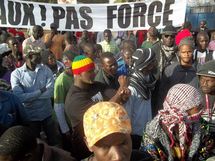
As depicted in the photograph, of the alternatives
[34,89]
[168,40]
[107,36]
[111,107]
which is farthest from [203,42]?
[111,107]

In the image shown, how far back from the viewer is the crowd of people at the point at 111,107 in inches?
77.2

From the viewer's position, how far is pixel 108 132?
1.86m

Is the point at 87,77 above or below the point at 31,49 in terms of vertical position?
below

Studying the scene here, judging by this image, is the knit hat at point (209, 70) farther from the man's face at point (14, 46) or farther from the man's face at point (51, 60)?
the man's face at point (14, 46)

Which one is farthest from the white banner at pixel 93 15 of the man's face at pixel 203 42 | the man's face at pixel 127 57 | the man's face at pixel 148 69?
the man's face at pixel 148 69

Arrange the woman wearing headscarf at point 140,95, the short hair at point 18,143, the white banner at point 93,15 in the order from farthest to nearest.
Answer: the white banner at point 93,15 < the woman wearing headscarf at point 140,95 < the short hair at point 18,143

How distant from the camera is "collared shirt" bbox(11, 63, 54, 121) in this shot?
451 centimetres

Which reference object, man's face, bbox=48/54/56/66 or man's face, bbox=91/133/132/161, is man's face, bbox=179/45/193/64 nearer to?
man's face, bbox=48/54/56/66

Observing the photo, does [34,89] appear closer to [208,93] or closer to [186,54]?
[186,54]

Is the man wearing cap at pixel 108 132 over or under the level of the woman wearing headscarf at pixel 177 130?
over

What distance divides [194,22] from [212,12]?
2.90 feet

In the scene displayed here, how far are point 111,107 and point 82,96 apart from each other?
193 centimetres

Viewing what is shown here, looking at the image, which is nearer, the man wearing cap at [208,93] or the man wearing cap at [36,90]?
the man wearing cap at [208,93]

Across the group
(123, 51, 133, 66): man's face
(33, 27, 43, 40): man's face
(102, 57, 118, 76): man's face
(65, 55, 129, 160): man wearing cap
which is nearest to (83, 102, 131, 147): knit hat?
(65, 55, 129, 160): man wearing cap
